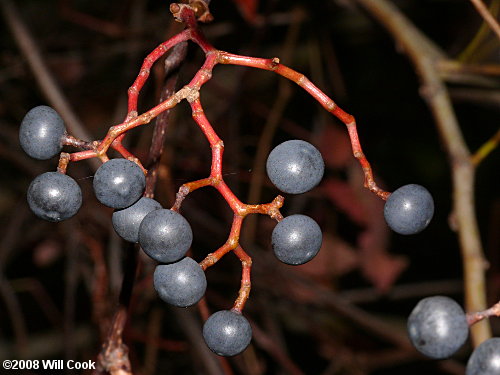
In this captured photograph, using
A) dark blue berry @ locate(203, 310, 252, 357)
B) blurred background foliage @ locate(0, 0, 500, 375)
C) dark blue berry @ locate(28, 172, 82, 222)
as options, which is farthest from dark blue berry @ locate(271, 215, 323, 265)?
blurred background foliage @ locate(0, 0, 500, 375)

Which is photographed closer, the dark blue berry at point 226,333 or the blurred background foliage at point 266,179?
the dark blue berry at point 226,333

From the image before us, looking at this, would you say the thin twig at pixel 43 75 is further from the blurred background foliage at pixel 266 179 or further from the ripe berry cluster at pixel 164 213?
the ripe berry cluster at pixel 164 213

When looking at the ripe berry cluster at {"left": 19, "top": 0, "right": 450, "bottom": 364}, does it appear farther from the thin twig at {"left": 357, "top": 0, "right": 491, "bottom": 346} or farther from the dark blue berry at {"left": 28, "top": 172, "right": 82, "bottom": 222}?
the thin twig at {"left": 357, "top": 0, "right": 491, "bottom": 346}

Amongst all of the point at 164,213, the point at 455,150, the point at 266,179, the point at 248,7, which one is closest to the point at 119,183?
the point at 164,213

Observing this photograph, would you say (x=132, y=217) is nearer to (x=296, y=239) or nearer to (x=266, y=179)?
(x=296, y=239)

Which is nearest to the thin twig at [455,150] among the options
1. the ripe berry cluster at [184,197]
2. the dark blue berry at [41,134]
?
the ripe berry cluster at [184,197]
